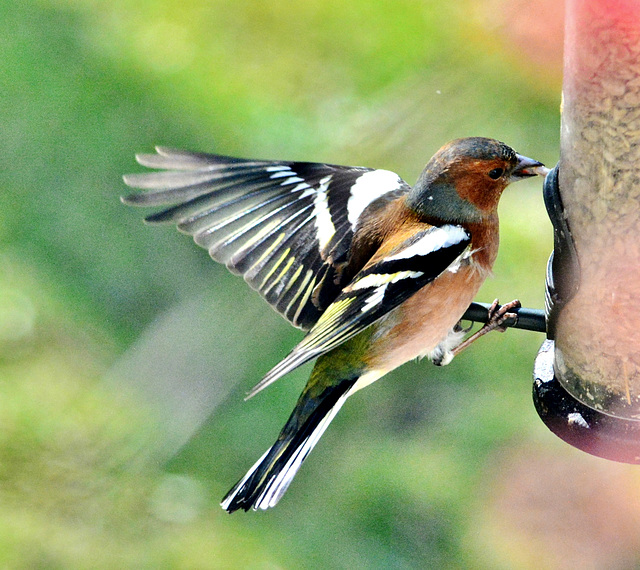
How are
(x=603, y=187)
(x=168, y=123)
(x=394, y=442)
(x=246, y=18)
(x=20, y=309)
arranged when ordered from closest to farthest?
(x=603, y=187) → (x=20, y=309) → (x=246, y=18) → (x=168, y=123) → (x=394, y=442)

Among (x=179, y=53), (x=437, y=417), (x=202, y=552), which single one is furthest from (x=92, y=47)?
(x=437, y=417)

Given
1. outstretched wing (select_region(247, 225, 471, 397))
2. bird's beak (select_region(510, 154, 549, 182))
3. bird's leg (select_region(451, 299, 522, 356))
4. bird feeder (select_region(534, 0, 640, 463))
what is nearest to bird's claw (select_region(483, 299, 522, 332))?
bird's leg (select_region(451, 299, 522, 356))

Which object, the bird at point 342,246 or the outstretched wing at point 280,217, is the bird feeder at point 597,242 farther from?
the outstretched wing at point 280,217

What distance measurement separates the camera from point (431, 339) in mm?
3070

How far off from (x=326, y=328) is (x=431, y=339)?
14.7 inches

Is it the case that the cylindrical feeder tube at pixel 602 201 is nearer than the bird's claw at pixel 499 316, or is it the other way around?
the cylindrical feeder tube at pixel 602 201

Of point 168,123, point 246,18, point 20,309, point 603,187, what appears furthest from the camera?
point 168,123

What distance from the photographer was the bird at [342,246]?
9.65ft

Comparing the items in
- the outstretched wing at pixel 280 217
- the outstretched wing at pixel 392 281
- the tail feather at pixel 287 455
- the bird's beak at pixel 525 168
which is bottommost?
the tail feather at pixel 287 455

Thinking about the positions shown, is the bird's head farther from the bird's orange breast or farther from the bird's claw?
the bird's claw

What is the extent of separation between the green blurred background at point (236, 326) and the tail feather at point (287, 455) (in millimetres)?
143

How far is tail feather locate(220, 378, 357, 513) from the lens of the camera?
2928 mm

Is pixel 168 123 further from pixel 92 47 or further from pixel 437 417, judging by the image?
pixel 437 417

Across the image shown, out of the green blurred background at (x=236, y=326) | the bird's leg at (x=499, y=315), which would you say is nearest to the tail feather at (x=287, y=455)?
the green blurred background at (x=236, y=326)
